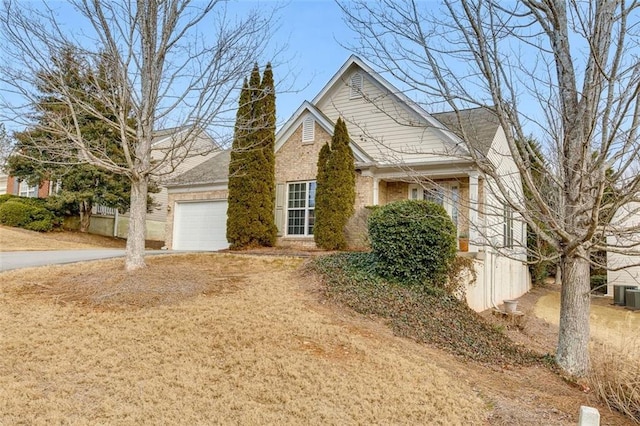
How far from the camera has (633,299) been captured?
1527 centimetres

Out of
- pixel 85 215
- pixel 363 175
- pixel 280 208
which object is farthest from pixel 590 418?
pixel 85 215

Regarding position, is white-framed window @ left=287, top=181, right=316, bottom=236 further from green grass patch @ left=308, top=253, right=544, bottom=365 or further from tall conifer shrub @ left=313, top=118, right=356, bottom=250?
green grass patch @ left=308, top=253, right=544, bottom=365

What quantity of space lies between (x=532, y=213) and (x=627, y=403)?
239cm

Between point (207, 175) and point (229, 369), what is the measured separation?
14250mm

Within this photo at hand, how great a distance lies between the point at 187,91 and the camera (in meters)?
9.20

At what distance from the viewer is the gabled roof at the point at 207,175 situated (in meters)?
17.5

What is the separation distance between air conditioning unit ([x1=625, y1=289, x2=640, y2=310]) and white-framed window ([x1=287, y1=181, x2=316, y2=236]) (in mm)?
11567

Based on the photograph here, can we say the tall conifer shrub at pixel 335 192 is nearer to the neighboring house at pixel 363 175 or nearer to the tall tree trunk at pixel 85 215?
the neighboring house at pixel 363 175

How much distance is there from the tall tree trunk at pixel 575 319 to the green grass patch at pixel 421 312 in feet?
1.84

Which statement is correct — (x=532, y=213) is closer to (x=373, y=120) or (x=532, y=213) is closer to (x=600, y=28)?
(x=600, y=28)

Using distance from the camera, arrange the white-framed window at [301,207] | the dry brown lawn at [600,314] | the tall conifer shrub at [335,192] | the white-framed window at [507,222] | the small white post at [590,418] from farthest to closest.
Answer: the white-framed window at [301,207] → the tall conifer shrub at [335,192] → the dry brown lawn at [600,314] → the white-framed window at [507,222] → the small white post at [590,418]

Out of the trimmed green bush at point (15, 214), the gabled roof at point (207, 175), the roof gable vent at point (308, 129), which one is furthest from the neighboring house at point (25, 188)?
the roof gable vent at point (308, 129)

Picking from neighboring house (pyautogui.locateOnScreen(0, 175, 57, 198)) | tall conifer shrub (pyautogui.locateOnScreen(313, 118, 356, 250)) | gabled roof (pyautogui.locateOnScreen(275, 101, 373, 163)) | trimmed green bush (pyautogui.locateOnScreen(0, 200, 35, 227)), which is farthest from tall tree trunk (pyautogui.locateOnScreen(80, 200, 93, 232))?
tall conifer shrub (pyautogui.locateOnScreen(313, 118, 356, 250))

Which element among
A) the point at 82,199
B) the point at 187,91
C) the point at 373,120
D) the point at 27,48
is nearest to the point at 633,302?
the point at 373,120
